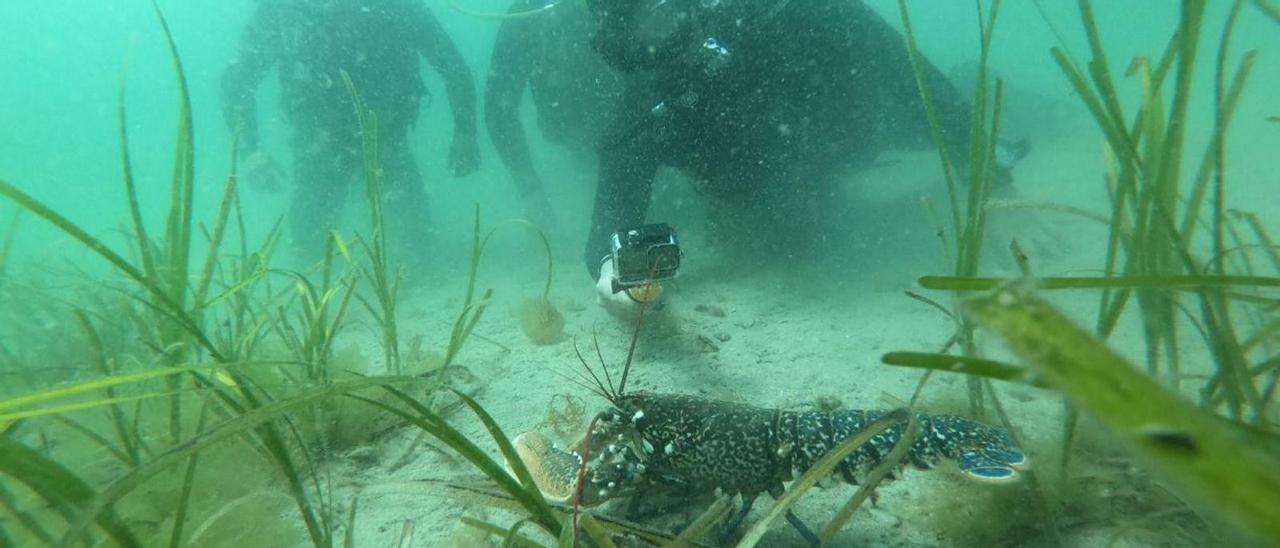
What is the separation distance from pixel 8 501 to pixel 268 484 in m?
1.11

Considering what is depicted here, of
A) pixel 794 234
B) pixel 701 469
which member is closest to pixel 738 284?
pixel 794 234

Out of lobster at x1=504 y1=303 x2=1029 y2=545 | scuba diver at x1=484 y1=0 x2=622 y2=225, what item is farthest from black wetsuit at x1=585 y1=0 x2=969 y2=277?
lobster at x1=504 y1=303 x2=1029 y2=545

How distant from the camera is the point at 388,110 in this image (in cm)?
820

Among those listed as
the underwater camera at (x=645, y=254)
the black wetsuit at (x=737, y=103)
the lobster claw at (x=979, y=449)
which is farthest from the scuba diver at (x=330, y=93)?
the lobster claw at (x=979, y=449)

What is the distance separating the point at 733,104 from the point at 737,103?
40 millimetres

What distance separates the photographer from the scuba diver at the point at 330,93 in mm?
7594

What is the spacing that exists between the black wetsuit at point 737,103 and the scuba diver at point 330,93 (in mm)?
3722

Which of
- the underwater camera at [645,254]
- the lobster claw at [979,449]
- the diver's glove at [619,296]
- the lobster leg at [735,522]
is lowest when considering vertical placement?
the lobster leg at [735,522]

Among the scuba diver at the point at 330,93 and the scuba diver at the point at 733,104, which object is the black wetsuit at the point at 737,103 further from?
the scuba diver at the point at 330,93

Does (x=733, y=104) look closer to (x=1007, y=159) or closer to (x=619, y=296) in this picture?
(x=619, y=296)

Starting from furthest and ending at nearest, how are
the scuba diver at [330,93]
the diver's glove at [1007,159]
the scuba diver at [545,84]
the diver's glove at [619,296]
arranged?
the scuba diver at [330,93]
the scuba diver at [545,84]
the diver's glove at [1007,159]
the diver's glove at [619,296]

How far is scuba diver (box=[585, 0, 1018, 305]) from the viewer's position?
475cm

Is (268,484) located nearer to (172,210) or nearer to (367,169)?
(172,210)

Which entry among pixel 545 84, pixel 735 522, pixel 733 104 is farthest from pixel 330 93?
pixel 735 522
